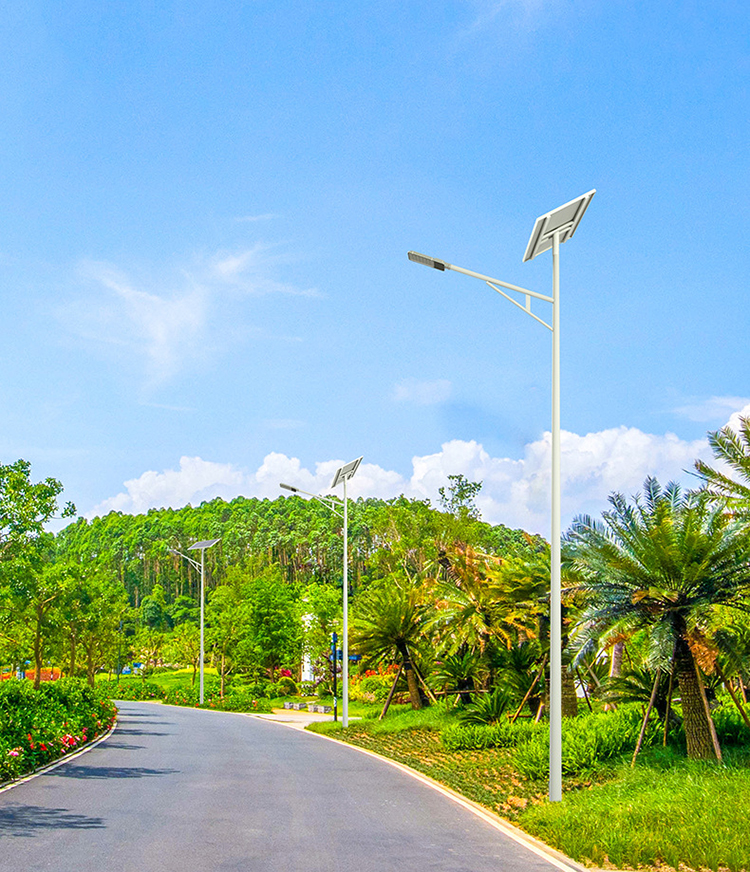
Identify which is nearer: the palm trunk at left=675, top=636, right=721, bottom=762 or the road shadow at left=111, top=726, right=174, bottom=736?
the palm trunk at left=675, top=636, right=721, bottom=762

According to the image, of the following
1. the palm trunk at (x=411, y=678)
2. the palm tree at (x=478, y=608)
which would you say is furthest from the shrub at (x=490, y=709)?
the palm trunk at (x=411, y=678)

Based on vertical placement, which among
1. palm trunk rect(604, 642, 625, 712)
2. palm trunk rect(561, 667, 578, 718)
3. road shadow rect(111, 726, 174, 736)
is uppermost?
palm trunk rect(604, 642, 625, 712)

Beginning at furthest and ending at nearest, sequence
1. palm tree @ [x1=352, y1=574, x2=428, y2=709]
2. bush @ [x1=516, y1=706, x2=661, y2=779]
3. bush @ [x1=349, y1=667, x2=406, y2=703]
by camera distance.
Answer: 1. bush @ [x1=349, y1=667, x2=406, y2=703]
2. palm tree @ [x1=352, y1=574, x2=428, y2=709]
3. bush @ [x1=516, y1=706, x2=661, y2=779]

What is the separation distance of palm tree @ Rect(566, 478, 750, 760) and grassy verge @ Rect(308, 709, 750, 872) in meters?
1.48

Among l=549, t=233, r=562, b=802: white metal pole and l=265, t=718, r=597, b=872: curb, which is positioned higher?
l=549, t=233, r=562, b=802: white metal pole

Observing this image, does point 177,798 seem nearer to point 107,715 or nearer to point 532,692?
point 532,692

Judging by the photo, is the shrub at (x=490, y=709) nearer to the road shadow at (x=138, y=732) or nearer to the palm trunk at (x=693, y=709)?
the palm trunk at (x=693, y=709)

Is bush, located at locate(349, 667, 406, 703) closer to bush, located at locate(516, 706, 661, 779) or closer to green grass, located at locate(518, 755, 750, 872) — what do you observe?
bush, located at locate(516, 706, 661, 779)

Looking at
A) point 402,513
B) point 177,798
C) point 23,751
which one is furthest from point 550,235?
point 402,513

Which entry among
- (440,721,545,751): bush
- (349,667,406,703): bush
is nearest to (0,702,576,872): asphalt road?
(440,721,545,751): bush

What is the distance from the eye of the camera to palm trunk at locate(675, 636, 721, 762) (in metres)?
15.5

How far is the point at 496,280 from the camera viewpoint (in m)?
15.1

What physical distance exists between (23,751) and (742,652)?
43.6 feet

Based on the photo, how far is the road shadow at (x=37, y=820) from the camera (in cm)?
1142
